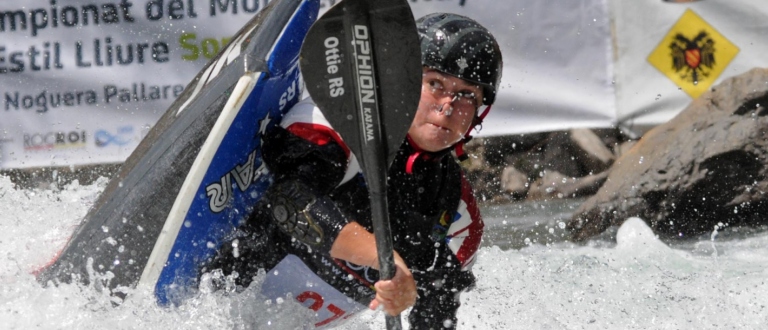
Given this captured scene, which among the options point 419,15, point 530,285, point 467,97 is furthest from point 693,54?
point 467,97

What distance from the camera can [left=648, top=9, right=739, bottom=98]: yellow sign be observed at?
4961 millimetres

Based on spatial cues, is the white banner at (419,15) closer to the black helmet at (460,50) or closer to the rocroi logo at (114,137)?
the rocroi logo at (114,137)

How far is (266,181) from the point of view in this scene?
8.45 ft

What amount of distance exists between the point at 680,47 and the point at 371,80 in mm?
3110

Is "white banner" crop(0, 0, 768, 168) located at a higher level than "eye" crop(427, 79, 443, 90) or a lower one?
lower

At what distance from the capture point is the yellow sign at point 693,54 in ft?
16.3

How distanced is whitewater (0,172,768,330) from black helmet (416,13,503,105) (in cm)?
75

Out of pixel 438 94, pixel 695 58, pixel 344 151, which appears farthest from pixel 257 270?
pixel 695 58

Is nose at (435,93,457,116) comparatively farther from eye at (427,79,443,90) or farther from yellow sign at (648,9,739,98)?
yellow sign at (648,9,739,98)

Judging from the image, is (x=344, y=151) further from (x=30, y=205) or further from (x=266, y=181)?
(x=30, y=205)

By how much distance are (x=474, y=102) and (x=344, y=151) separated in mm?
390

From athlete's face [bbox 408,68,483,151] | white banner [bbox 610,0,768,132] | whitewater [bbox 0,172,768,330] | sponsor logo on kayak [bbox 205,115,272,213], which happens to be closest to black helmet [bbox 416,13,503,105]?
athlete's face [bbox 408,68,483,151]

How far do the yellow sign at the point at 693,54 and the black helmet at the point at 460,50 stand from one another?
2.66 m

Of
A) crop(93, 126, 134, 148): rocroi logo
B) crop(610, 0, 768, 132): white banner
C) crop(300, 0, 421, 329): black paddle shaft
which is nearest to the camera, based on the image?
crop(300, 0, 421, 329): black paddle shaft
